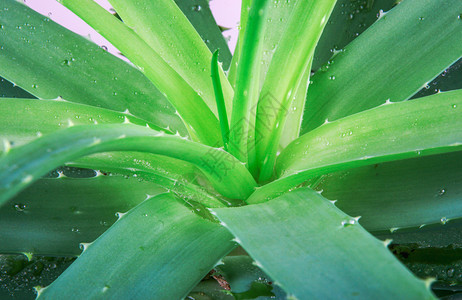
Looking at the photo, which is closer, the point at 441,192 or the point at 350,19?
the point at 441,192

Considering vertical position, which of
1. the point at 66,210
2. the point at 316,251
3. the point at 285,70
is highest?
the point at 285,70

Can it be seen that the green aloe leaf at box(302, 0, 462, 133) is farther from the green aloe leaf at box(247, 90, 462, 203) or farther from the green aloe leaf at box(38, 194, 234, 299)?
the green aloe leaf at box(38, 194, 234, 299)

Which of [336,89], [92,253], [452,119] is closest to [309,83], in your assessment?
[336,89]

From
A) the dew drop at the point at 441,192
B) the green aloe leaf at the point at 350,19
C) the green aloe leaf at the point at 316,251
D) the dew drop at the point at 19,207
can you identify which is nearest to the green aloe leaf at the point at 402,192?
the dew drop at the point at 441,192

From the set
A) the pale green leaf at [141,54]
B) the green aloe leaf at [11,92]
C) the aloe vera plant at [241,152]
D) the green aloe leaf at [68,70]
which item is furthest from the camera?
the green aloe leaf at [11,92]

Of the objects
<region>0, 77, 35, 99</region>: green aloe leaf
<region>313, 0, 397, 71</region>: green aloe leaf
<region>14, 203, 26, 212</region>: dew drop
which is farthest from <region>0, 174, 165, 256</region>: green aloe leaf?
<region>313, 0, 397, 71</region>: green aloe leaf

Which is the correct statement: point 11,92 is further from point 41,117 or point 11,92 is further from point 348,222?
point 348,222

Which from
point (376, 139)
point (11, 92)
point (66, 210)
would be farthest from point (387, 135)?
point (11, 92)

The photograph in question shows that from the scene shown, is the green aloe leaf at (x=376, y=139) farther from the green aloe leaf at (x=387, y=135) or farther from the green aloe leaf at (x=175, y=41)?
the green aloe leaf at (x=175, y=41)
